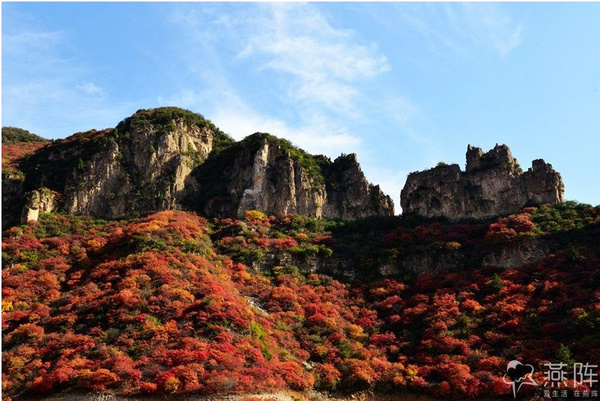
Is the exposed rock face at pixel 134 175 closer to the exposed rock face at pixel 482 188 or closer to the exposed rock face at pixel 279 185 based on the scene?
the exposed rock face at pixel 279 185

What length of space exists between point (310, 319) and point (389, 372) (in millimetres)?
8988

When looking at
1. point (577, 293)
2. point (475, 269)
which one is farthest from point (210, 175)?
point (577, 293)

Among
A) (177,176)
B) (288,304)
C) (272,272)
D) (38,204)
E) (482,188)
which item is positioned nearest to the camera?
(288,304)

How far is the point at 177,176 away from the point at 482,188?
3932 centimetres

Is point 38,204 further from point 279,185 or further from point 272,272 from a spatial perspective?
point 279,185

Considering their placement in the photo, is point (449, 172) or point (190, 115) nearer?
point (449, 172)

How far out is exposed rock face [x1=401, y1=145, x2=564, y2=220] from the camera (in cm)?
6950

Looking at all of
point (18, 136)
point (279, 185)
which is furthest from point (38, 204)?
point (18, 136)

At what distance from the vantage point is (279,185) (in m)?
71.9

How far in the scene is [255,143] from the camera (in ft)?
250

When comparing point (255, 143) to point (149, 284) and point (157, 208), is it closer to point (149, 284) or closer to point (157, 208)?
point (157, 208)

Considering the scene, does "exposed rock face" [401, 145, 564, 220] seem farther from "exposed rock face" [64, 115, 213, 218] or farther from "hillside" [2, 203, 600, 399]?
"exposed rock face" [64, 115, 213, 218]

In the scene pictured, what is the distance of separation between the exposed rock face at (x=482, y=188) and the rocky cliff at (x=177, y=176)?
5198mm

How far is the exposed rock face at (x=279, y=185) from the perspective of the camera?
7062 centimetres
